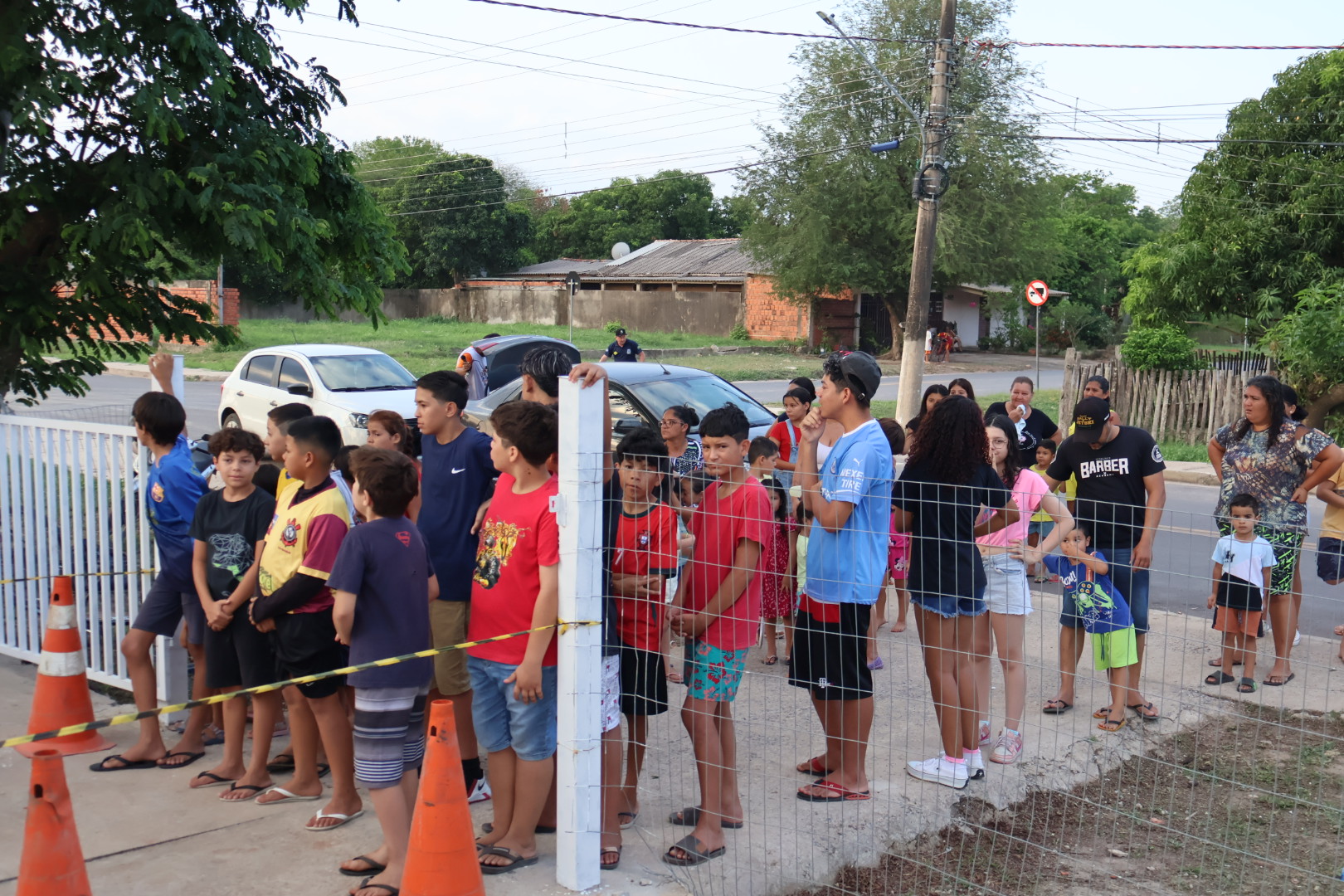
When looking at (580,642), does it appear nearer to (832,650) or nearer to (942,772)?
(832,650)

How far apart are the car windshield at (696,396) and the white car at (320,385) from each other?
4.60 m

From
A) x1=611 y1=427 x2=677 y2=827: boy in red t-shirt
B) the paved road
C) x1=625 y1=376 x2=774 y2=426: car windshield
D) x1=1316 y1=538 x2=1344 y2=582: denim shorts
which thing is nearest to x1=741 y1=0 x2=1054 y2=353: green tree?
the paved road

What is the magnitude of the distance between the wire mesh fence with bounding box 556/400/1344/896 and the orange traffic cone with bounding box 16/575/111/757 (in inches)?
88.9

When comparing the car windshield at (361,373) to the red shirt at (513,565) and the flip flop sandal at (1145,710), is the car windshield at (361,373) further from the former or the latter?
the red shirt at (513,565)

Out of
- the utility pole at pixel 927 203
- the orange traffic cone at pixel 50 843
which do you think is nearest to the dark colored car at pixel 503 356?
the utility pole at pixel 927 203

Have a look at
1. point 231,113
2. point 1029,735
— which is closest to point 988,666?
point 1029,735

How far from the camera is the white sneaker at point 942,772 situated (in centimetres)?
472

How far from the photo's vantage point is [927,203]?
1683 centimetres

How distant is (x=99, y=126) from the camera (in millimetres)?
6547

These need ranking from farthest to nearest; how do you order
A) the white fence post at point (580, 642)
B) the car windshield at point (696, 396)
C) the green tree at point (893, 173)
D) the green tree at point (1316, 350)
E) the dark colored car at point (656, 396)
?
1. the green tree at point (893, 173)
2. the green tree at point (1316, 350)
3. the car windshield at point (696, 396)
4. the dark colored car at point (656, 396)
5. the white fence post at point (580, 642)

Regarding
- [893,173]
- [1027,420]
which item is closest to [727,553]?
[1027,420]

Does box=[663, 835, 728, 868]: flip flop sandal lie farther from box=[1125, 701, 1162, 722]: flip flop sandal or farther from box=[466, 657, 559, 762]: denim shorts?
box=[1125, 701, 1162, 722]: flip flop sandal

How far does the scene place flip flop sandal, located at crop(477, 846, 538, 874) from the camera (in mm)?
3951

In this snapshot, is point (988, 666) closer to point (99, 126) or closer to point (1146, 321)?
point (99, 126)
